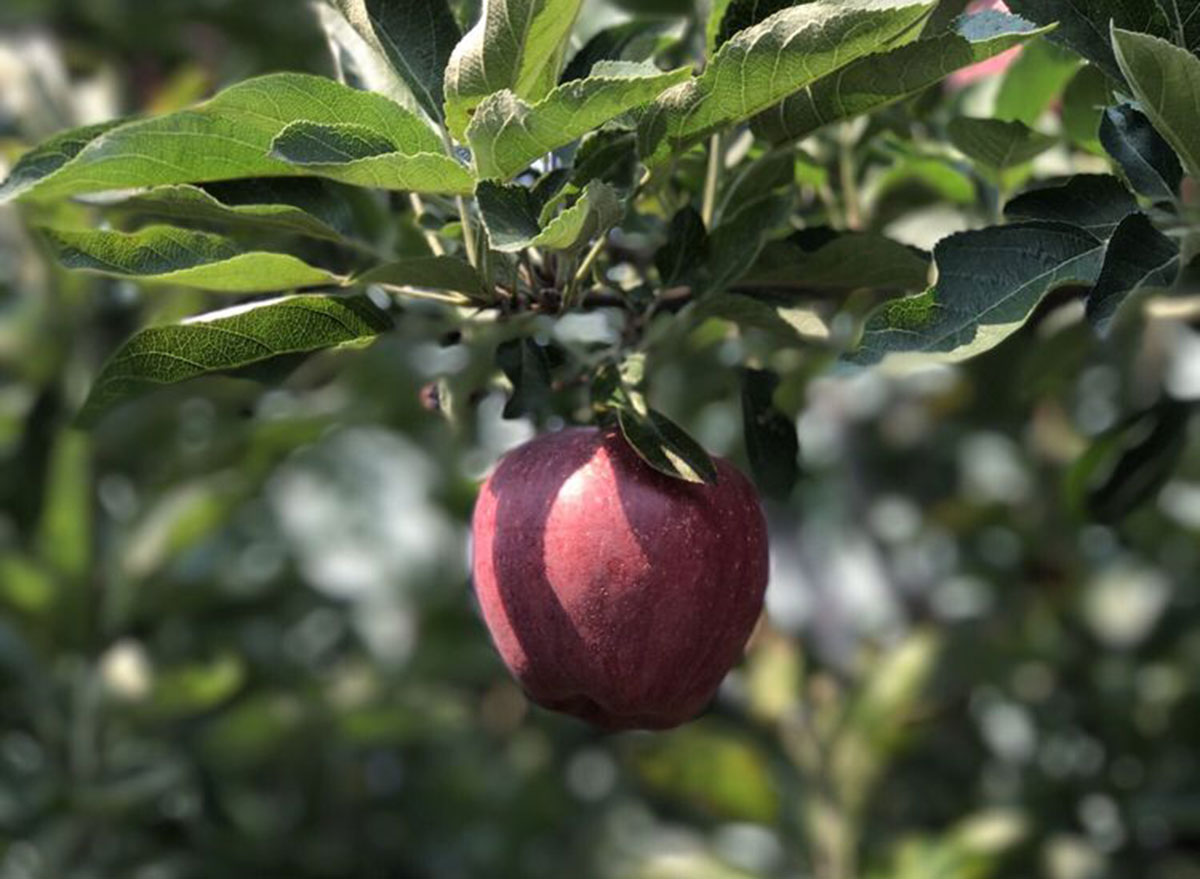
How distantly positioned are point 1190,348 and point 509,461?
1468 millimetres

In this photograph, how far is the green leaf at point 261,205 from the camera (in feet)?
2.98

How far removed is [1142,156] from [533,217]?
12.9 inches

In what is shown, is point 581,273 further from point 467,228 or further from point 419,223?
point 419,223

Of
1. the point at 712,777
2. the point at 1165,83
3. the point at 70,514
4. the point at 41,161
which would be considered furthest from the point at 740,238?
the point at 70,514

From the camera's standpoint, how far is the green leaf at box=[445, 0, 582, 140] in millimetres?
801

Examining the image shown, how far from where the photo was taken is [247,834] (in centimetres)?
252

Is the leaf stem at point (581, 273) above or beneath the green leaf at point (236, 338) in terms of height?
beneath

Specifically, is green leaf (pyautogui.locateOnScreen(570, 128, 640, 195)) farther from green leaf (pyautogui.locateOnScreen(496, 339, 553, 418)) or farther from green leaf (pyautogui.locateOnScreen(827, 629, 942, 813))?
green leaf (pyautogui.locateOnScreen(827, 629, 942, 813))

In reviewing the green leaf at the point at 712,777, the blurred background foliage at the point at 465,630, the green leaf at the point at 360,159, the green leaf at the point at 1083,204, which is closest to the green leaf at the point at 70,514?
the blurred background foliage at the point at 465,630

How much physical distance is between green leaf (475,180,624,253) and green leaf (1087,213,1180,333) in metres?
0.24

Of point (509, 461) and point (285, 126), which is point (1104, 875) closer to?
point (509, 461)

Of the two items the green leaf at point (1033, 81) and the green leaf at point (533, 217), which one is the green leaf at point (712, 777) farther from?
the green leaf at point (533, 217)

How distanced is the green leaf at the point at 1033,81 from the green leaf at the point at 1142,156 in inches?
10.4

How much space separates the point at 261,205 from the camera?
93 cm
